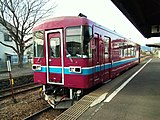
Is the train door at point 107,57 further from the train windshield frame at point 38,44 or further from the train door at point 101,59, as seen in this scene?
the train windshield frame at point 38,44

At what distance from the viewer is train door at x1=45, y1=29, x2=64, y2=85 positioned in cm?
713

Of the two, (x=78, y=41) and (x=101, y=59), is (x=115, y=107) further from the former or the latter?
(x=101, y=59)

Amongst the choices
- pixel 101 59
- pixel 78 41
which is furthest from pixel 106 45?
pixel 78 41

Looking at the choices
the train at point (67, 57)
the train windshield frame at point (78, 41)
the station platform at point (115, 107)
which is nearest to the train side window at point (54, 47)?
the train at point (67, 57)

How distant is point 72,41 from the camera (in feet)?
22.4

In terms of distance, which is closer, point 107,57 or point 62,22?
point 62,22

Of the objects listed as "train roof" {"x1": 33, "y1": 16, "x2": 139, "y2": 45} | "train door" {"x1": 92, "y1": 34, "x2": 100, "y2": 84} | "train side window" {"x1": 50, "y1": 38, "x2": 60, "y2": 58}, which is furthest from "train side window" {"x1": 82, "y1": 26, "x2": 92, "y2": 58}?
"train side window" {"x1": 50, "y1": 38, "x2": 60, "y2": 58}

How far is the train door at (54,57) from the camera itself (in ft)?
23.4

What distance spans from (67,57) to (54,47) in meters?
0.76

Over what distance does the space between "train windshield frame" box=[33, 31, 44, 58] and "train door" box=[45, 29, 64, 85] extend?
11.5 inches

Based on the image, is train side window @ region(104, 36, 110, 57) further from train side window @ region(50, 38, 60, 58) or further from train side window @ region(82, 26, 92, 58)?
train side window @ region(50, 38, 60, 58)

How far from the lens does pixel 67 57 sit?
273 inches

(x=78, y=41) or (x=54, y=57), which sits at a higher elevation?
(x=78, y=41)

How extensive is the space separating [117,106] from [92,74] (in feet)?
5.48
